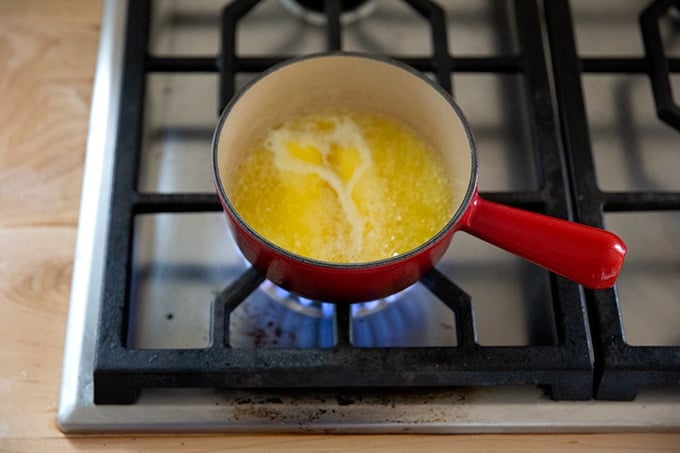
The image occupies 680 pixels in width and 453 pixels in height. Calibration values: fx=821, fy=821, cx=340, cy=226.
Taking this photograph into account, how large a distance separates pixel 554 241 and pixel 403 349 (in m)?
0.11

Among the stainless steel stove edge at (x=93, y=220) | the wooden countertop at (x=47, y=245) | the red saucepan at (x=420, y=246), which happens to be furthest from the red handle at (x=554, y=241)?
the stainless steel stove edge at (x=93, y=220)

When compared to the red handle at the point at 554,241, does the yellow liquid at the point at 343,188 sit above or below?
below

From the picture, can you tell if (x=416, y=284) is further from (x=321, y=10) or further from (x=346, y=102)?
(x=321, y=10)

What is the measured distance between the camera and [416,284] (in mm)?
556

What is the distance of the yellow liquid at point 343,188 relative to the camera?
1.63 ft

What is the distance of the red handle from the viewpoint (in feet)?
1.42

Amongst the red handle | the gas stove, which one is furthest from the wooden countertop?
the red handle

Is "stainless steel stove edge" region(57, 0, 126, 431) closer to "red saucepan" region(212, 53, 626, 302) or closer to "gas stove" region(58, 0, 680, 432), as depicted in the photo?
"gas stove" region(58, 0, 680, 432)

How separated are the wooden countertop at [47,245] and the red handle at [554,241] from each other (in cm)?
12

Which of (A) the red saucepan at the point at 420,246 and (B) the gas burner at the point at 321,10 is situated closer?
(A) the red saucepan at the point at 420,246

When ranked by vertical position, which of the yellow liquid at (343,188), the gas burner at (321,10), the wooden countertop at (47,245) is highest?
the gas burner at (321,10)

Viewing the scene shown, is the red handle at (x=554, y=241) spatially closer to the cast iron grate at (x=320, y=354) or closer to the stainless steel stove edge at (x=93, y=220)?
the cast iron grate at (x=320, y=354)

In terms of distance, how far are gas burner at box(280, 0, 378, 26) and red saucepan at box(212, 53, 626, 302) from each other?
0.15m

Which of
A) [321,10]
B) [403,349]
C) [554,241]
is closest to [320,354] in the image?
[403,349]
